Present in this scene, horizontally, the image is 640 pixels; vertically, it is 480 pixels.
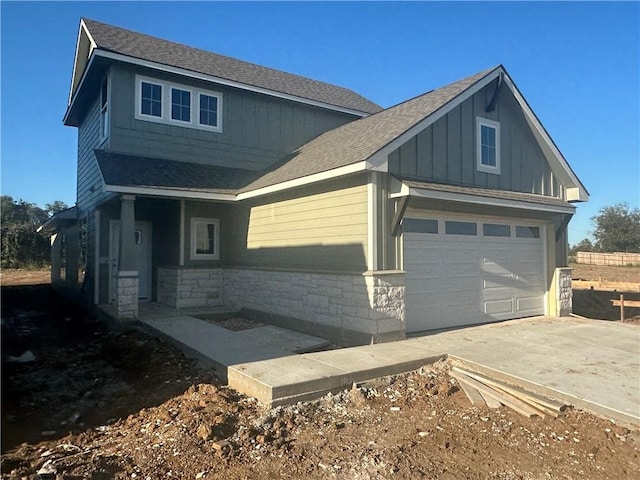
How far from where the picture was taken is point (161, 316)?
978 cm

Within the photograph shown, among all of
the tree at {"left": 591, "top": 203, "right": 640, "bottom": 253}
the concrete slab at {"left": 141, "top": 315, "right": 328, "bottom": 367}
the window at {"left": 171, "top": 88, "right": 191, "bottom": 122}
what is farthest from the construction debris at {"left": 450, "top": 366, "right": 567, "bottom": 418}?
the tree at {"left": 591, "top": 203, "right": 640, "bottom": 253}

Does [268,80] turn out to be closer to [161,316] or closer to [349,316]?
[161,316]

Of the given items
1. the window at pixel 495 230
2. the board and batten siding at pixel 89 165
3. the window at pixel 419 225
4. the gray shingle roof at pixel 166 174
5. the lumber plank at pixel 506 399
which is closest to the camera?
the lumber plank at pixel 506 399

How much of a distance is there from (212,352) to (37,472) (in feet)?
10.5

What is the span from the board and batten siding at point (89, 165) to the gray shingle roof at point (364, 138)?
4394 mm

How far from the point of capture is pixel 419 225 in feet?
27.7

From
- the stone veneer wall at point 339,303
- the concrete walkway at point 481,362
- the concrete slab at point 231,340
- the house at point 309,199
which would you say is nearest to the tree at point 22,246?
the house at point 309,199

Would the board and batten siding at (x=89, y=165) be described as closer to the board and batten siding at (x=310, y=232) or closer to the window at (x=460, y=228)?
the board and batten siding at (x=310, y=232)

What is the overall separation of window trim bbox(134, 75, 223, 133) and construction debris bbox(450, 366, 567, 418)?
934cm

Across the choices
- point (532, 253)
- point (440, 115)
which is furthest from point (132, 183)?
point (532, 253)

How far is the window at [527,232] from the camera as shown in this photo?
10.5 meters

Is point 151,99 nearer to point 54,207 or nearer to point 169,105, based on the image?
point 169,105

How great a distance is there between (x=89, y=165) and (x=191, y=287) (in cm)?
529

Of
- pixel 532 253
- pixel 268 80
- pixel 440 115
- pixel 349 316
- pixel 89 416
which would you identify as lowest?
pixel 89 416
